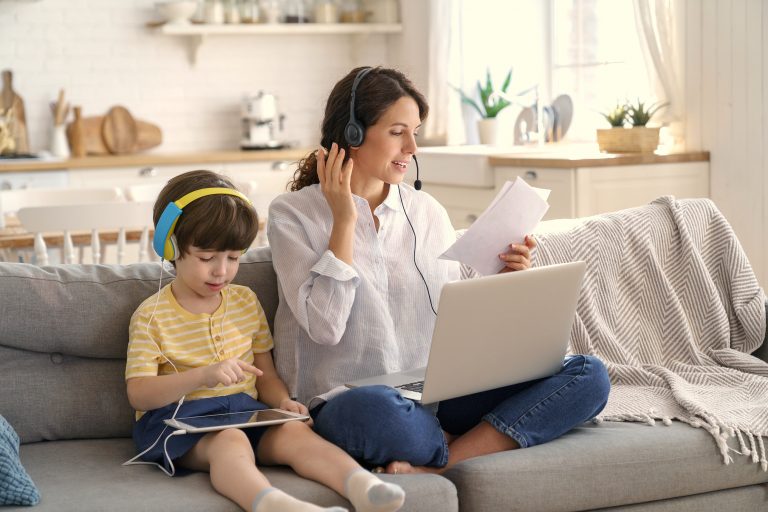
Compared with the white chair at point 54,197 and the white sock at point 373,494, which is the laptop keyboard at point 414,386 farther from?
the white chair at point 54,197

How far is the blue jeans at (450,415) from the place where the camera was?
1.93m

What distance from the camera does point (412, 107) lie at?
227 cm

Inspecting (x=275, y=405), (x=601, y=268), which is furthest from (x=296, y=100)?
(x=275, y=405)

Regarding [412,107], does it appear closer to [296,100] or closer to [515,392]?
[515,392]

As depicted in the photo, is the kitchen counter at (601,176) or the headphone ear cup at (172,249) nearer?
the headphone ear cup at (172,249)

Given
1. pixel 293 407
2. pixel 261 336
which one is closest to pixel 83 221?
pixel 261 336

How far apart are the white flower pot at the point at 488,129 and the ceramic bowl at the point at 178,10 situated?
1.72 meters

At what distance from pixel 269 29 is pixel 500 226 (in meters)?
3.98

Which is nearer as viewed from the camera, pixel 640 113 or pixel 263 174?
pixel 640 113

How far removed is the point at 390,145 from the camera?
2234 millimetres

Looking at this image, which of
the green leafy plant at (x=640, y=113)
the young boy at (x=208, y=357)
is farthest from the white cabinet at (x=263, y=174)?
the young boy at (x=208, y=357)

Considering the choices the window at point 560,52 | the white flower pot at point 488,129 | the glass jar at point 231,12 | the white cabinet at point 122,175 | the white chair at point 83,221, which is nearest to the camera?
the white chair at point 83,221

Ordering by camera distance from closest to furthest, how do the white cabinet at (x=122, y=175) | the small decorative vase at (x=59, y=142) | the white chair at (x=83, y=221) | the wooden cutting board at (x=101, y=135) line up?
the white chair at (x=83, y=221) < the white cabinet at (x=122, y=175) < the small decorative vase at (x=59, y=142) < the wooden cutting board at (x=101, y=135)

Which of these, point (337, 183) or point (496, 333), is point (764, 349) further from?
point (337, 183)
